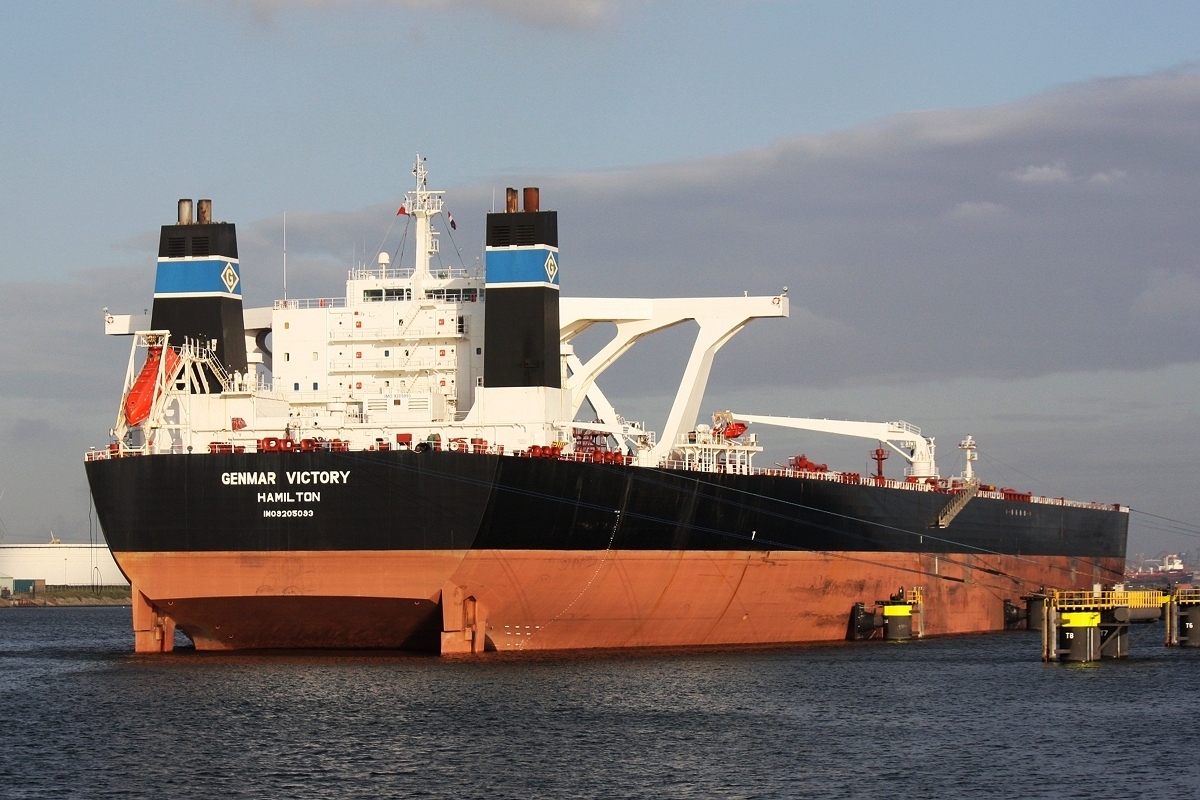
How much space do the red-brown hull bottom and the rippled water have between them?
0.78m

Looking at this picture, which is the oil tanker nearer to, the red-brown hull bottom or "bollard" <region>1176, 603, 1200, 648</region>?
the red-brown hull bottom

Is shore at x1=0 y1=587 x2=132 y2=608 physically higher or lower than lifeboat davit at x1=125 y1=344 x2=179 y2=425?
lower

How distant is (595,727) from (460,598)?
26.1 ft

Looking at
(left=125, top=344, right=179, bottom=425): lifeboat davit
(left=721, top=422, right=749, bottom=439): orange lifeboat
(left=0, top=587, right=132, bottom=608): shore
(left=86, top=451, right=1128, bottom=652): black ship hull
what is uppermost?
(left=125, top=344, right=179, bottom=425): lifeboat davit

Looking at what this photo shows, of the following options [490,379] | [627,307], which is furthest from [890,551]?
[490,379]

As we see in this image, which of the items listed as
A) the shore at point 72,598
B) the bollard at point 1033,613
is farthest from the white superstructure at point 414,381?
the shore at point 72,598

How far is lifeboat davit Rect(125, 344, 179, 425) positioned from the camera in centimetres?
3600

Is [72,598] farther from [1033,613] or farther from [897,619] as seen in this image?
[897,619]

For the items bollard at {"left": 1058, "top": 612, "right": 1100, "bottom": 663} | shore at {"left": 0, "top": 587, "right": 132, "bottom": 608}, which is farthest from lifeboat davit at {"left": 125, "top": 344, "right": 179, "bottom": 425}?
shore at {"left": 0, "top": 587, "right": 132, "bottom": 608}

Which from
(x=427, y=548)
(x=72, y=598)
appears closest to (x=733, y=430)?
(x=427, y=548)

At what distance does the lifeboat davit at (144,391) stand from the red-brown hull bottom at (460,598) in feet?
10.2

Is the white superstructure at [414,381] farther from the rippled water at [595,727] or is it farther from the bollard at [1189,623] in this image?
the bollard at [1189,623]

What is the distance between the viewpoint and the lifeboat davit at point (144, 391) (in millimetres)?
36000

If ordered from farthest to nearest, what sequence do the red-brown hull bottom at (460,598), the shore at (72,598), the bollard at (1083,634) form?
the shore at (72,598) → the bollard at (1083,634) → the red-brown hull bottom at (460,598)
